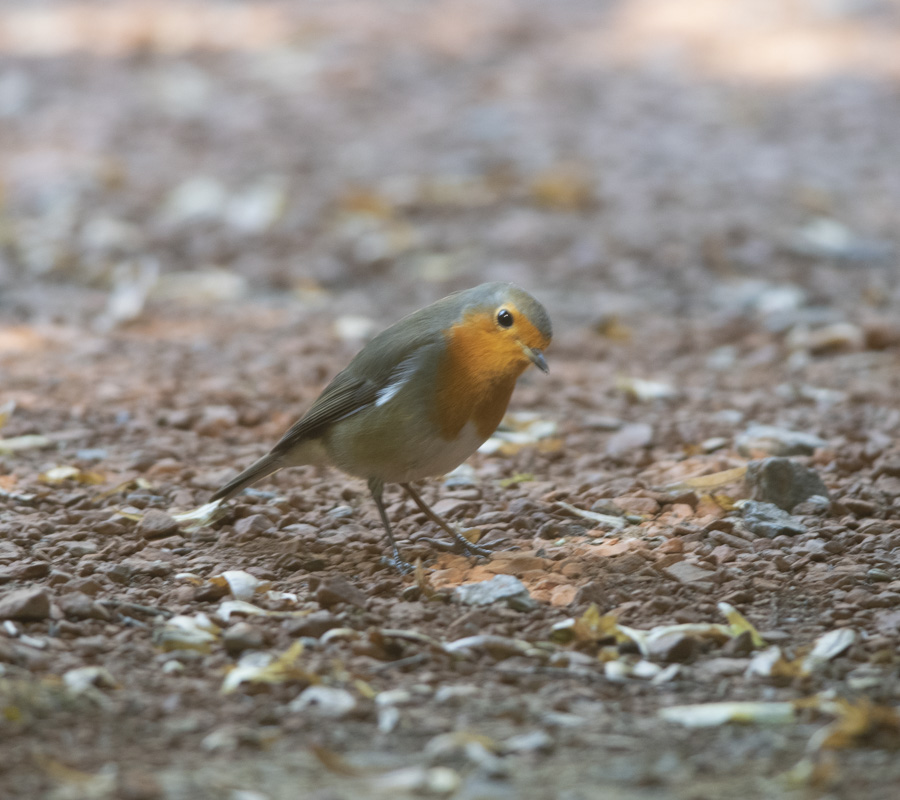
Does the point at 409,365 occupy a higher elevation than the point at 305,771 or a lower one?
higher

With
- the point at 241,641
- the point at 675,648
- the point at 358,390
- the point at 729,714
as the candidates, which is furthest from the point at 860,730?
the point at 358,390

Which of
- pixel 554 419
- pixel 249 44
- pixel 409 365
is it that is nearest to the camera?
pixel 409 365

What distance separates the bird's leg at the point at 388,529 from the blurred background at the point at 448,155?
3.08m

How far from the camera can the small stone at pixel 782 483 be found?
13.4 feet

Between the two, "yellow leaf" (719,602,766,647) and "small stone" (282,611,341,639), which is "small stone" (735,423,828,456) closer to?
"yellow leaf" (719,602,766,647)

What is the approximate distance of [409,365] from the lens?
12.8 ft

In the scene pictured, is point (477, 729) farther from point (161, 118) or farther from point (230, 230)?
point (161, 118)

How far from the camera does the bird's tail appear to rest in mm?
4094

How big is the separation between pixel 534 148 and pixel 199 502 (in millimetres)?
5572

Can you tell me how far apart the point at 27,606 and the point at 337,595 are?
0.85 m

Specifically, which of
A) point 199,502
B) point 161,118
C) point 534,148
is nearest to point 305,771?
point 199,502

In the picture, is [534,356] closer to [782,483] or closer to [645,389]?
[782,483]

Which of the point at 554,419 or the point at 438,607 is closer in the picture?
the point at 438,607

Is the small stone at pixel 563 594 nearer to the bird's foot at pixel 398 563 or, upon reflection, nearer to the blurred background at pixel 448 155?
the bird's foot at pixel 398 563
